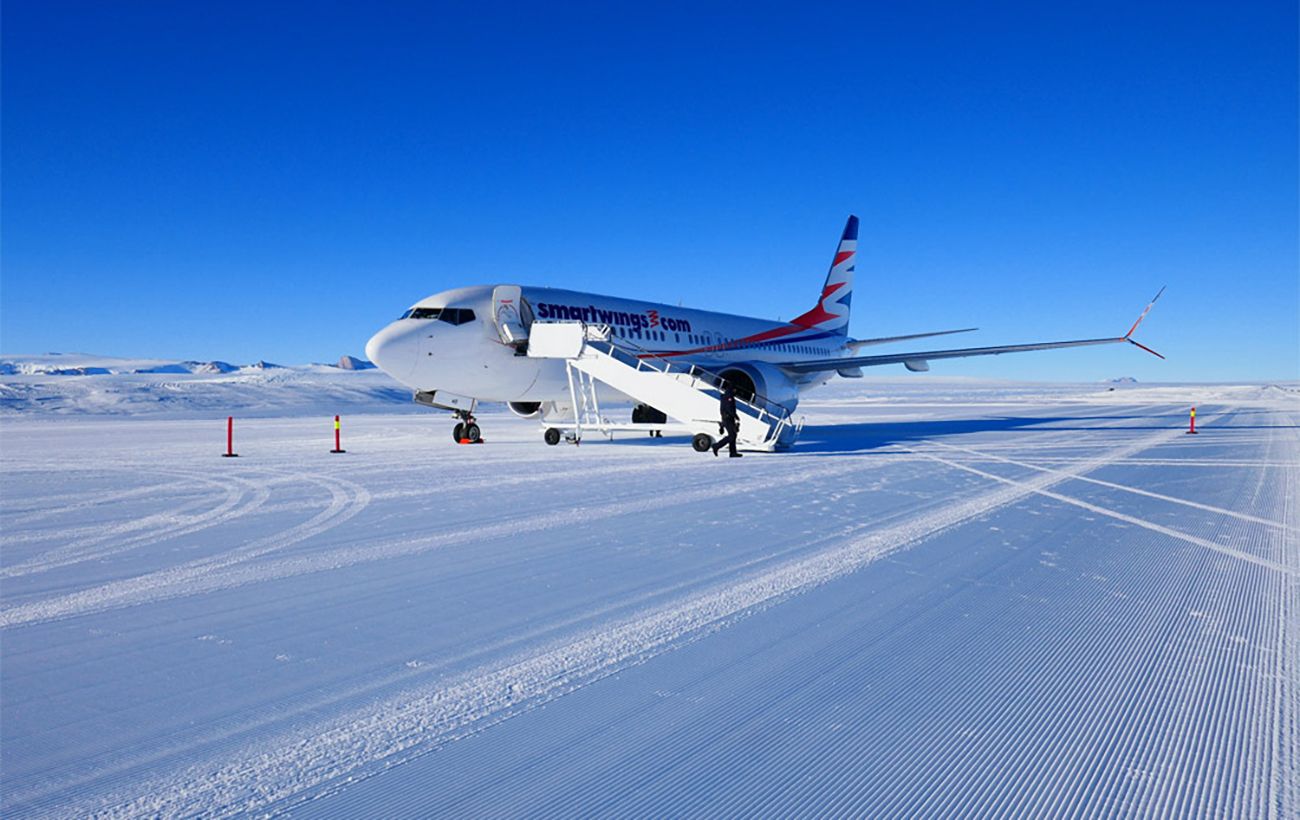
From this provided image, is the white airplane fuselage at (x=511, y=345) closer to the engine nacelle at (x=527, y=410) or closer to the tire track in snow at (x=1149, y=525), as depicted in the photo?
the engine nacelle at (x=527, y=410)

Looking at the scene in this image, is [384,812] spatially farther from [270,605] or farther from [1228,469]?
[1228,469]

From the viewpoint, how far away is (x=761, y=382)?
19438 millimetres

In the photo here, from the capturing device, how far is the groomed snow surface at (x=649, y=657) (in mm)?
2664

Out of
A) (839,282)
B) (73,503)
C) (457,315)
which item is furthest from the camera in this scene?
(839,282)

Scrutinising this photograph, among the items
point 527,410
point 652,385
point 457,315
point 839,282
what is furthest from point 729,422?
point 839,282

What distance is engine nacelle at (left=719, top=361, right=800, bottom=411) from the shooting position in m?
19.4

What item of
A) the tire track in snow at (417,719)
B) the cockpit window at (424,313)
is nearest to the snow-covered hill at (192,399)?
the cockpit window at (424,313)

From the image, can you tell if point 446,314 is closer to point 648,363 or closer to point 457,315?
point 457,315

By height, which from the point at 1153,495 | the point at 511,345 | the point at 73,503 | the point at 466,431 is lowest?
the point at 73,503

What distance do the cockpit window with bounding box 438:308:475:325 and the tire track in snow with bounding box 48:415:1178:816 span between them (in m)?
12.7

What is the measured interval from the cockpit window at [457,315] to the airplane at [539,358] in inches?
0.9

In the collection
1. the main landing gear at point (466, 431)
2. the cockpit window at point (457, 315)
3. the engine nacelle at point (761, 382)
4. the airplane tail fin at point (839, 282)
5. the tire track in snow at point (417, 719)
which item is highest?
the airplane tail fin at point (839, 282)

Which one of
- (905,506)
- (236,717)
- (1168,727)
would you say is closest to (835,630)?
(1168,727)

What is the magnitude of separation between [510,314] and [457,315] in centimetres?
119
